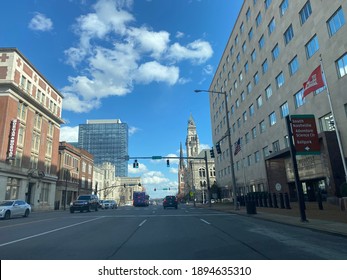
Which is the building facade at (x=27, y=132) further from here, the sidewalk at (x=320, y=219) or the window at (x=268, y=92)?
the window at (x=268, y=92)

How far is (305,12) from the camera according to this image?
Result: 89.8 feet

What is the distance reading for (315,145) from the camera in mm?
15109

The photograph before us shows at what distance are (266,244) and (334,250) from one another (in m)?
1.70

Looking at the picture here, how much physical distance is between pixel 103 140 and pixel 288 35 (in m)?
139

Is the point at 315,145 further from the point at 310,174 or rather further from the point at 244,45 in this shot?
the point at 244,45

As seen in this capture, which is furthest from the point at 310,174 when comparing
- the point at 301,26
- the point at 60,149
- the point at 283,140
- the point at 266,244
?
the point at 60,149

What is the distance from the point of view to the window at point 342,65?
2153 cm

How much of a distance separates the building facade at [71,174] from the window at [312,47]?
144 feet

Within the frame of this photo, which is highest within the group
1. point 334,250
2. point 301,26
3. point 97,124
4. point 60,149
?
point 97,124

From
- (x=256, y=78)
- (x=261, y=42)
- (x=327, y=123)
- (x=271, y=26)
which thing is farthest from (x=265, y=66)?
(x=327, y=123)

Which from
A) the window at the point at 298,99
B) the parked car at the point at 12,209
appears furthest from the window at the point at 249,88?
the parked car at the point at 12,209

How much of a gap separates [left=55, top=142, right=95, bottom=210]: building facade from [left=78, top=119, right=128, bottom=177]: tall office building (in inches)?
2963

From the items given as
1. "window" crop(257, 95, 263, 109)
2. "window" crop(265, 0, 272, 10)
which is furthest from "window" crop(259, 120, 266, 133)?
"window" crop(265, 0, 272, 10)

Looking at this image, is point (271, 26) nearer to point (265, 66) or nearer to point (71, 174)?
point (265, 66)
